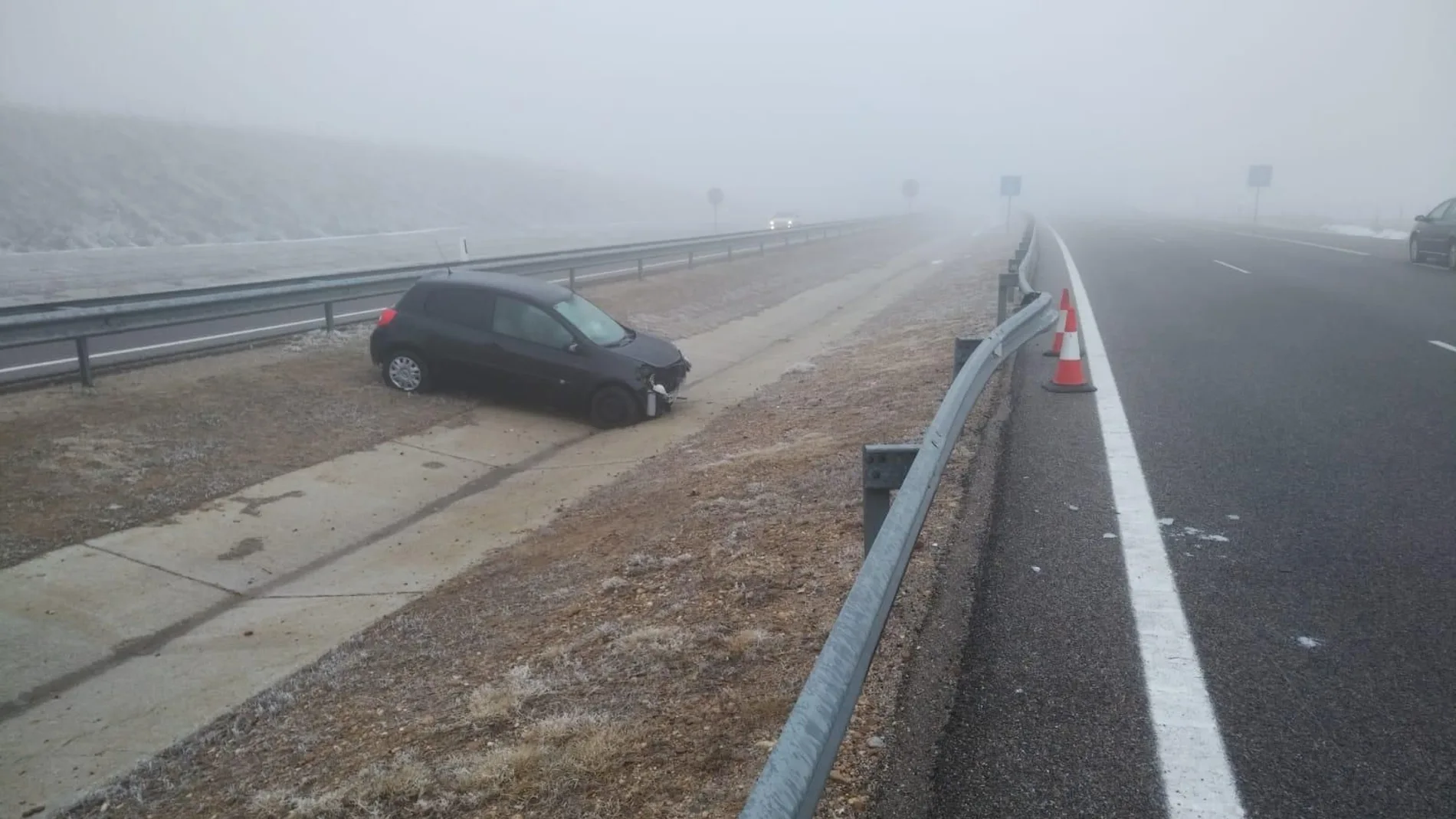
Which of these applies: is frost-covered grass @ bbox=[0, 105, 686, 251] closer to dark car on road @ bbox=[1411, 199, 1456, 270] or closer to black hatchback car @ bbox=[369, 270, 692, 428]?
black hatchback car @ bbox=[369, 270, 692, 428]

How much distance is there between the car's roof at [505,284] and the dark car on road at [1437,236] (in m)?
17.4

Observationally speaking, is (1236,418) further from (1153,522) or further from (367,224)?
(367,224)

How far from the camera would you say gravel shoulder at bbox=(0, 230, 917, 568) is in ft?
26.1

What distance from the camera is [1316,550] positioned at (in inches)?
190

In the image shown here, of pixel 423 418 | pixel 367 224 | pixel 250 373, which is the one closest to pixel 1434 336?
pixel 423 418

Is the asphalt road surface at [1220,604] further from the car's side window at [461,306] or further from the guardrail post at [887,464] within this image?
the car's side window at [461,306]

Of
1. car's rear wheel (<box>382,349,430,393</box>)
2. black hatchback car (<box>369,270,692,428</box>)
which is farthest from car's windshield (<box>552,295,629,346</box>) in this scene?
car's rear wheel (<box>382,349,430,393</box>)

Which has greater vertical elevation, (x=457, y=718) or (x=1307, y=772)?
(x=1307, y=772)

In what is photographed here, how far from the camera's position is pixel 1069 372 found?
8914mm

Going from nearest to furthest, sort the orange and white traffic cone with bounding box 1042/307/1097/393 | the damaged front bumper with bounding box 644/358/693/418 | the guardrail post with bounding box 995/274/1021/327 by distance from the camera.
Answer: the orange and white traffic cone with bounding box 1042/307/1097/393, the damaged front bumper with bounding box 644/358/693/418, the guardrail post with bounding box 995/274/1021/327

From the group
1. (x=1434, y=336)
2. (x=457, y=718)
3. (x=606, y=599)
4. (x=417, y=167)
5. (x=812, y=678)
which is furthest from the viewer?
(x=417, y=167)

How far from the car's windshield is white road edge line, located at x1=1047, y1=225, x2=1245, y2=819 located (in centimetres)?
714

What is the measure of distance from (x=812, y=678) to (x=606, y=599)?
3729mm

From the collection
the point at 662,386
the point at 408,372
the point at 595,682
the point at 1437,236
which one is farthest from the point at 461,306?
the point at 1437,236
